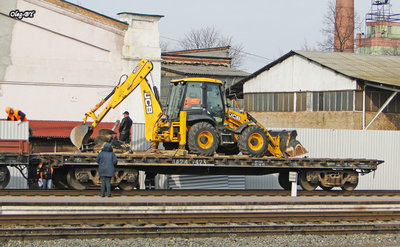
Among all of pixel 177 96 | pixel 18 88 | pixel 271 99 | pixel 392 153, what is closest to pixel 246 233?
pixel 177 96

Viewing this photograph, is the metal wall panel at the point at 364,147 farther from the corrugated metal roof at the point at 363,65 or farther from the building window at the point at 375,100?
the building window at the point at 375,100

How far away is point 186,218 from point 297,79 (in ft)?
90.9

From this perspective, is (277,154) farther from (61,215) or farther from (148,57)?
(148,57)

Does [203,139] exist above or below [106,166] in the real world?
above

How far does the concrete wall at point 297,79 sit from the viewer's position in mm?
37466

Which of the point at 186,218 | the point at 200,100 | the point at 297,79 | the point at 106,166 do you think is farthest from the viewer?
the point at 297,79

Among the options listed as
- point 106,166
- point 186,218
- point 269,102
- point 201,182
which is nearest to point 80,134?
point 106,166

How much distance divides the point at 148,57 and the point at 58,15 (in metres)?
4.61

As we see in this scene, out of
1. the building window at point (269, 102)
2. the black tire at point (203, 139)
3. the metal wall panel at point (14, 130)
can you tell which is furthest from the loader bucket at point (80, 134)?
the building window at point (269, 102)

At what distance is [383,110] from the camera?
37531 millimetres

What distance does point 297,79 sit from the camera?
40219mm

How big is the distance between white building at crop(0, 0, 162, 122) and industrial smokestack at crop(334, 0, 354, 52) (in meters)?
42.1

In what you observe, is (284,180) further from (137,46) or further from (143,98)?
(137,46)

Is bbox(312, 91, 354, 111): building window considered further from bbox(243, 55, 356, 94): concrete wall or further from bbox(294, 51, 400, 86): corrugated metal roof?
bbox(294, 51, 400, 86): corrugated metal roof
